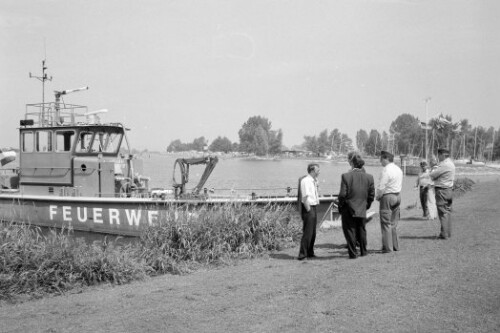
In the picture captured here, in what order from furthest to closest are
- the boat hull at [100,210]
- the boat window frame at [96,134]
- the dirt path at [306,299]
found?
the boat window frame at [96,134] < the boat hull at [100,210] < the dirt path at [306,299]

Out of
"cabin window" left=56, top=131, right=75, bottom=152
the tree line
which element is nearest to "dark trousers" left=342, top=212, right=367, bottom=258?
"cabin window" left=56, top=131, right=75, bottom=152

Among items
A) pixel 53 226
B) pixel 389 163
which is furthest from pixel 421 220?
pixel 53 226

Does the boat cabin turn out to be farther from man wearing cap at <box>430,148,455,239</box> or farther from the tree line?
the tree line

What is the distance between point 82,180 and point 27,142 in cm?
249

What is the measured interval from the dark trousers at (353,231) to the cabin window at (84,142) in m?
9.24

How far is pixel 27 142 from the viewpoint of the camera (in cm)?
1559

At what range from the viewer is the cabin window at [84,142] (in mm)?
14969

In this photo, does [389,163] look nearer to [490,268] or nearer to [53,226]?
[490,268]

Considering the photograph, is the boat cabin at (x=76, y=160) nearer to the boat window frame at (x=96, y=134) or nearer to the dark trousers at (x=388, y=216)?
the boat window frame at (x=96, y=134)

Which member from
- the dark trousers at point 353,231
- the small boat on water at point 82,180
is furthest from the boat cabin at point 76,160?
the dark trousers at point 353,231

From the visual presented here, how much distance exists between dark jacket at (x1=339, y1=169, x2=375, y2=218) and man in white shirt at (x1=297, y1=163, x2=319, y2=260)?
0.56m

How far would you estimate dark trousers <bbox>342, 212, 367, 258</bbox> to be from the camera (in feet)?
28.5

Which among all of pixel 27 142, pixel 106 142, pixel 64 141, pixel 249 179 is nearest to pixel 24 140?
pixel 27 142

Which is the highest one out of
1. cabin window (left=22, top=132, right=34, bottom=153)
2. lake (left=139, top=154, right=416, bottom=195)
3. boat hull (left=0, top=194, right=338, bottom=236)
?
cabin window (left=22, top=132, right=34, bottom=153)
